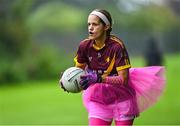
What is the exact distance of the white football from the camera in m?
4.63

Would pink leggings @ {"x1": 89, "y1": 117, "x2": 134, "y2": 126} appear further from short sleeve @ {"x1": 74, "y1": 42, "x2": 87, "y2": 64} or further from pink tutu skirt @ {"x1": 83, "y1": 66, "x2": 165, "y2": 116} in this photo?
short sleeve @ {"x1": 74, "y1": 42, "x2": 87, "y2": 64}

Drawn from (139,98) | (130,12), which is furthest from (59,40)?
(139,98)

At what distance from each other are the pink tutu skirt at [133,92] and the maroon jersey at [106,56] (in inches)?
5.5

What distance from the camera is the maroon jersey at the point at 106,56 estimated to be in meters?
4.62

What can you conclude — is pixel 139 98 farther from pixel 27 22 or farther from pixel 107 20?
pixel 27 22

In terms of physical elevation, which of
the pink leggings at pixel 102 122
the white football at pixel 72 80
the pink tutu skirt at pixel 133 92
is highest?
the white football at pixel 72 80

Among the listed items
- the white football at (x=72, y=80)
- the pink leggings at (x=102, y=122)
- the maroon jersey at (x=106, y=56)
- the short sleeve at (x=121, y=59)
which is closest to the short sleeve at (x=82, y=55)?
the maroon jersey at (x=106, y=56)

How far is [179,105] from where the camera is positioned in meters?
9.41

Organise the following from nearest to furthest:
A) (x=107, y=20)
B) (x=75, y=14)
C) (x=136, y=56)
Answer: (x=107, y=20) < (x=136, y=56) < (x=75, y=14)

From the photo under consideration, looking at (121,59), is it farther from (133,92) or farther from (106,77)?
(133,92)

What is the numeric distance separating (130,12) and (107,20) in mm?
4408

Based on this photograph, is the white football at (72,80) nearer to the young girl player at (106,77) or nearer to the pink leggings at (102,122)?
the young girl player at (106,77)

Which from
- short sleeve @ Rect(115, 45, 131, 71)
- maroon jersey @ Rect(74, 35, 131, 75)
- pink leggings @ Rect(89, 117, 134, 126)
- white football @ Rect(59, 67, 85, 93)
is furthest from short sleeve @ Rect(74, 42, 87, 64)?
pink leggings @ Rect(89, 117, 134, 126)

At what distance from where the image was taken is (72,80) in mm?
4641
